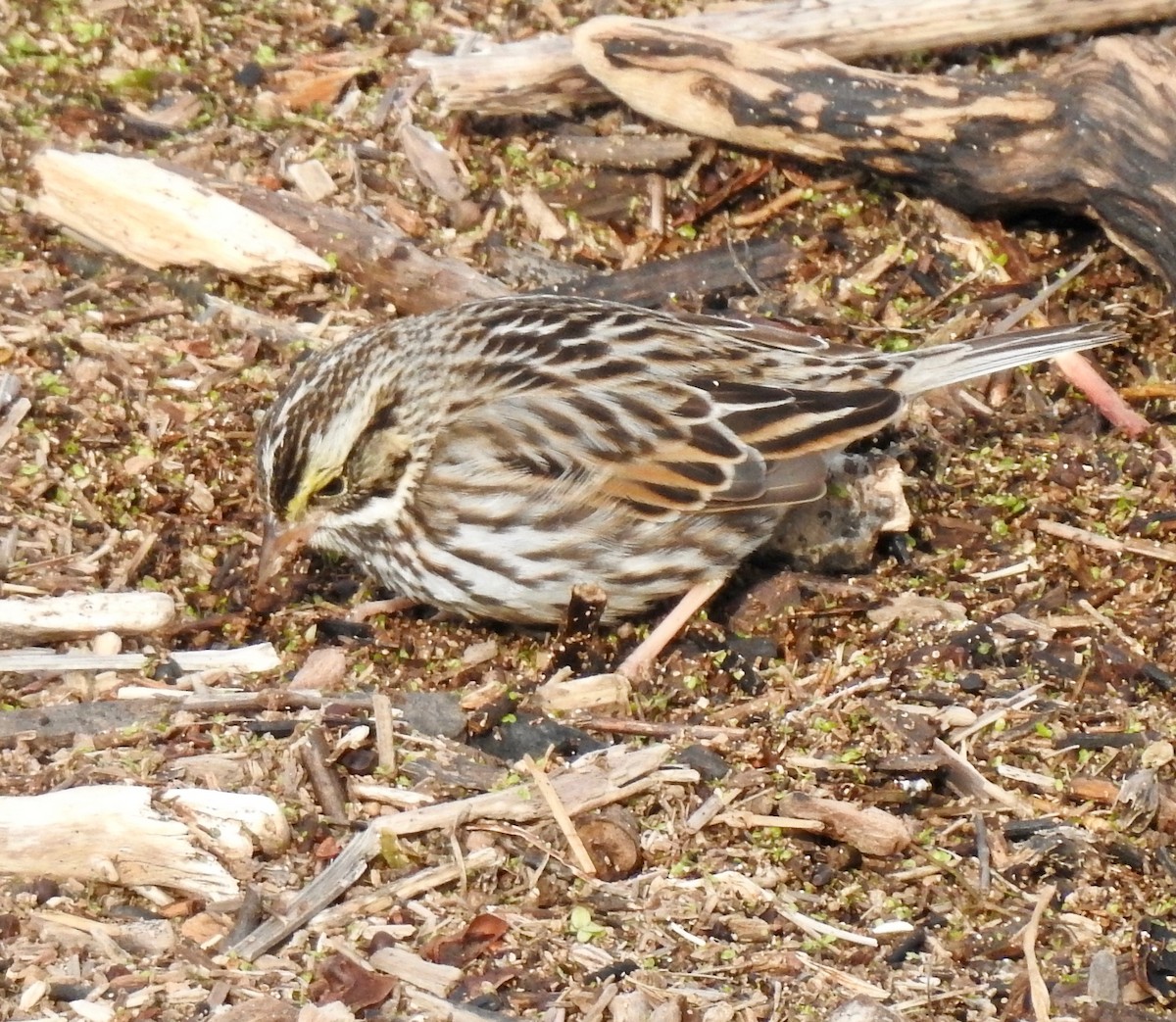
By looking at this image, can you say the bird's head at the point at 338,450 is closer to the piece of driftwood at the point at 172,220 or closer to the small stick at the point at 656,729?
the small stick at the point at 656,729

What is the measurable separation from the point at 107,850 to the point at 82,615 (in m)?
1.38

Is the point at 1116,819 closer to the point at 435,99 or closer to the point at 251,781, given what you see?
the point at 251,781

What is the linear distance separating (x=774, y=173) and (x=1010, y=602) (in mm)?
2850

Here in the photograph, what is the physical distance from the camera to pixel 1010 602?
22.4 feet

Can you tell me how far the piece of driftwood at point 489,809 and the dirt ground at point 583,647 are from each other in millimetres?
39

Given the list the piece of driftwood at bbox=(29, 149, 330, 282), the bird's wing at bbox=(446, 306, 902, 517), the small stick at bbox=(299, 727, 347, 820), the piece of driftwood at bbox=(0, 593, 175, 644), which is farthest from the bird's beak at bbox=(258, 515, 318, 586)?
the piece of driftwood at bbox=(29, 149, 330, 282)

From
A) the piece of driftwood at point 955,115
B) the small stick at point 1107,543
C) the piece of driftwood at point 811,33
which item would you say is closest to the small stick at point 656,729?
the small stick at point 1107,543

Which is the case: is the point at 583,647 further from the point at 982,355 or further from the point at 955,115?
the point at 955,115

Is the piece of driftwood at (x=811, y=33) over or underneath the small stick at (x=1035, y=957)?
over

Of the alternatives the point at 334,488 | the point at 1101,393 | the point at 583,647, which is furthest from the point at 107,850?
the point at 1101,393

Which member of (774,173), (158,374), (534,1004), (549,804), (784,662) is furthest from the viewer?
(774,173)

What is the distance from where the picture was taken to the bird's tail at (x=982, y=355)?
7.20 metres

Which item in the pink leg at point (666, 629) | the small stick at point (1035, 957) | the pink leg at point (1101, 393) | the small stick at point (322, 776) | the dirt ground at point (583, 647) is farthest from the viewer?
the pink leg at point (1101, 393)

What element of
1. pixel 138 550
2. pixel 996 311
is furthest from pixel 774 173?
pixel 138 550
